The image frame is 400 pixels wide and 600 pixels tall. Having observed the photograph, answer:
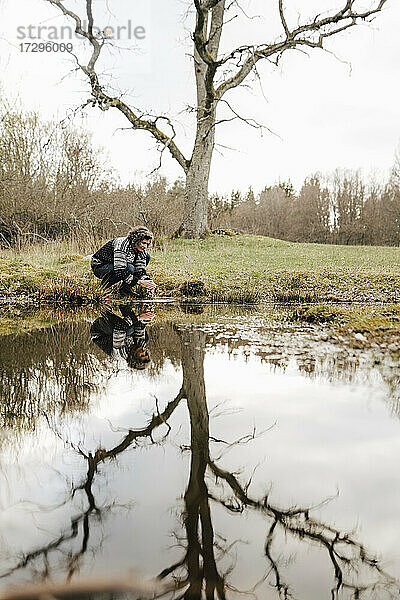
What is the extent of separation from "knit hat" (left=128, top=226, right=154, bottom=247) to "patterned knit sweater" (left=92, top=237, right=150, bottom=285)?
6.6 inches

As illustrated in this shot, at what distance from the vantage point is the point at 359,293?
9430 mm

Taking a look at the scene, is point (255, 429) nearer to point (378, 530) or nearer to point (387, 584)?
point (378, 530)

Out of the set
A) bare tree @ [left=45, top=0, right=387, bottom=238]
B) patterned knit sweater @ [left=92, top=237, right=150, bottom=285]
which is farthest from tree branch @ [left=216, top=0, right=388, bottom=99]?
patterned knit sweater @ [left=92, top=237, right=150, bottom=285]

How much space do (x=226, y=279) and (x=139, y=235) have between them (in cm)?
299

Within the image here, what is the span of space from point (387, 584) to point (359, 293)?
8.22 metres

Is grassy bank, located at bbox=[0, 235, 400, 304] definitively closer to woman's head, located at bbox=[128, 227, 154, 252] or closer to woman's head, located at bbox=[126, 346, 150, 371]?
woman's head, located at bbox=[128, 227, 154, 252]

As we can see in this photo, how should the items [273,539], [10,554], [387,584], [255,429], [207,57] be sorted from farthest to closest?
1. [207,57]
2. [255,429]
3. [273,539]
4. [10,554]
5. [387,584]

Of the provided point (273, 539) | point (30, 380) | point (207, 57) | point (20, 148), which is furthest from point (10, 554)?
point (20, 148)

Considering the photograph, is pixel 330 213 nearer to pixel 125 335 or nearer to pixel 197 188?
pixel 197 188

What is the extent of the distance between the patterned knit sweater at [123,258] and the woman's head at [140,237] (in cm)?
16

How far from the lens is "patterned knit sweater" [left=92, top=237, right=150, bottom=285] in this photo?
7.99 m

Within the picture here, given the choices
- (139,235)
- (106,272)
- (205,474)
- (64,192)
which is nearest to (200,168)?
(64,192)

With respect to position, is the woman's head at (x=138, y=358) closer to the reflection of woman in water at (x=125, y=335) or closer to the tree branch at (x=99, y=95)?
the reflection of woman in water at (x=125, y=335)

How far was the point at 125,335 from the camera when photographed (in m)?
5.79
